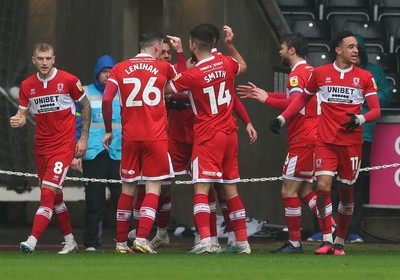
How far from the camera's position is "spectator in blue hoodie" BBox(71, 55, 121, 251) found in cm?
1689

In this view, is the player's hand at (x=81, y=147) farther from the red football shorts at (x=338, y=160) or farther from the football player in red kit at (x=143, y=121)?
the red football shorts at (x=338, y=160)

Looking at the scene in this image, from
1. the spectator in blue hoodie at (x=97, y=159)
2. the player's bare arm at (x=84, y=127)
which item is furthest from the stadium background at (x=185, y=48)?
the player's bare arm at (x=84, y=127)

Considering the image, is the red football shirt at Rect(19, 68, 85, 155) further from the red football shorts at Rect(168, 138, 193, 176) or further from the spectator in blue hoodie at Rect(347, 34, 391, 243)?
the spectator in blue hoodie at Rect(347, 34, 391, 243)

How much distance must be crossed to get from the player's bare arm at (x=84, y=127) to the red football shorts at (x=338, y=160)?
93.9 inches

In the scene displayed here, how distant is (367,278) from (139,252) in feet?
12.6

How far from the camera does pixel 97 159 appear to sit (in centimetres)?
1705

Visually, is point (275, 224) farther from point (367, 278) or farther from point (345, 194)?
point (367, 278)

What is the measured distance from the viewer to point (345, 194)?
15469 millimetres

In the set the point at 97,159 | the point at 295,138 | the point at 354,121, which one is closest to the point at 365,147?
the point at 295,138

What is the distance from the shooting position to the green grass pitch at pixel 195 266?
12.1 meters

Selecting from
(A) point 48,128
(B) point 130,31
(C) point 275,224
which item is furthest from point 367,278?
(B) point 130,31

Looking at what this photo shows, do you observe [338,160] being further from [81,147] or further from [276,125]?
[81,147]

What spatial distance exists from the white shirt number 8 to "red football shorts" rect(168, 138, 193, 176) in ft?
3.82

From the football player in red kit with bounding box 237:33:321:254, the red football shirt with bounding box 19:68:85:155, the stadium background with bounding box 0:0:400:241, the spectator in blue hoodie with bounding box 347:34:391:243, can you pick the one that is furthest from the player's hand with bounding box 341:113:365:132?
the stadium background with bounding box 0:0:400:241
